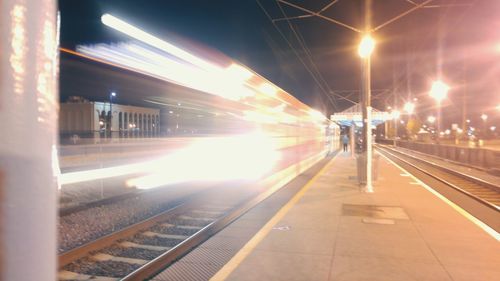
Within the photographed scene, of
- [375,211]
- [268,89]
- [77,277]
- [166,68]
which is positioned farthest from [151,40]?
[375,211]

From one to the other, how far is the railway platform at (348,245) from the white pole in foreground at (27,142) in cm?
441

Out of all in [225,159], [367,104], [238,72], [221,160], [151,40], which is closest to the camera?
[151,40]

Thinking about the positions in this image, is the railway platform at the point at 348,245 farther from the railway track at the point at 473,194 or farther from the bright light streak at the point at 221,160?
the bright light streak at the point at 221,160

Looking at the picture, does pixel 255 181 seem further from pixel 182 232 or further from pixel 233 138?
pixel 182 232

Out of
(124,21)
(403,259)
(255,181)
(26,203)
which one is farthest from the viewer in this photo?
(255,181)

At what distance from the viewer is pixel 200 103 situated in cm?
883

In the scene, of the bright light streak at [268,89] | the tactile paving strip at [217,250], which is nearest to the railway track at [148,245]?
the tactile paving strip at [217,250]

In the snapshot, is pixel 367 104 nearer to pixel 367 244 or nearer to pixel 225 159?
pixel 225 159

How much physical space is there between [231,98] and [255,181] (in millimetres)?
3366

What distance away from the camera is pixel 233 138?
10.2 m

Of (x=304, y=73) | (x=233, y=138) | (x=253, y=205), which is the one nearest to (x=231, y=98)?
(x=233, y=138)

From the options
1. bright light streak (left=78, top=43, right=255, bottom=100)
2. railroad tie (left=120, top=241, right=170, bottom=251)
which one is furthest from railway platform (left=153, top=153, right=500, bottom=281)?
bright light streak (left=78, top=43, right=255, bottom=100)

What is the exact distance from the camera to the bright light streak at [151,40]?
667 cm

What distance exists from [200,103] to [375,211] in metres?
4.27
